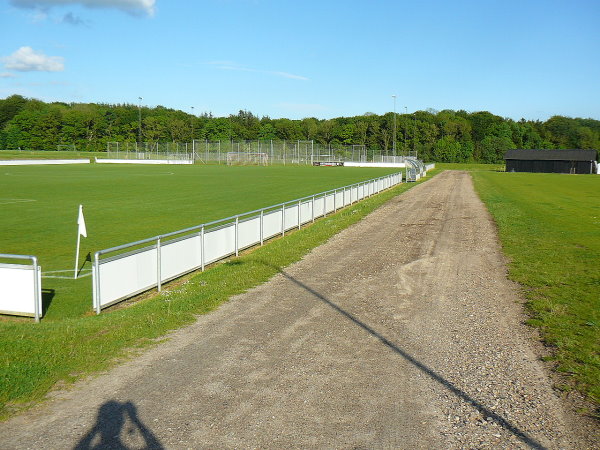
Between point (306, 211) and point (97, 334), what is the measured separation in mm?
14472

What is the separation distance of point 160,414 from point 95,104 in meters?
154

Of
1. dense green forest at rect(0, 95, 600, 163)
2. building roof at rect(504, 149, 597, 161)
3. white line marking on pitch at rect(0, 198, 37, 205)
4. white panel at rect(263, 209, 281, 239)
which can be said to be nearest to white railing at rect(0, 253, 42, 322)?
white panel at rect(263, 209, 281, 239)

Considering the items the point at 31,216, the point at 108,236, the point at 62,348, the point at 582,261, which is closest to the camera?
the point at 62,348

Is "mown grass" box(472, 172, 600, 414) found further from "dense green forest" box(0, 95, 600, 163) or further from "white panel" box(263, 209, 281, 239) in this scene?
"dense green forest" box(0, 95, 600, 163)

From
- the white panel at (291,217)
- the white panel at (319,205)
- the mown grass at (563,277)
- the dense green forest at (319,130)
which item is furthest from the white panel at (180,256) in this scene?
the dense green forest at (319,130)

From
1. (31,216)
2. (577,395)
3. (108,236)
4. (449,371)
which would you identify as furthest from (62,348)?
(31,216)

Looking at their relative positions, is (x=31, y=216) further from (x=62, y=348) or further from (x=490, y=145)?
(x=490, y=145)

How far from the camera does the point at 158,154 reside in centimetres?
9794

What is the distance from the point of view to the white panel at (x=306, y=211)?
70.9 feet

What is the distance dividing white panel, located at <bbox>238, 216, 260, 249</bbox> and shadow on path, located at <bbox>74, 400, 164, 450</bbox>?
391 inches

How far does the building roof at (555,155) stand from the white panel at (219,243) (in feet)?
268

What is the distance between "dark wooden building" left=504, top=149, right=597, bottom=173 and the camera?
84.4m

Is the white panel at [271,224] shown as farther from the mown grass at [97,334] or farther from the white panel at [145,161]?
the white panel at [145,161]

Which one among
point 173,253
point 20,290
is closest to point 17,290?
point 20,290
